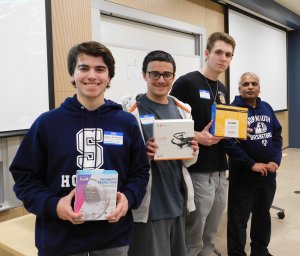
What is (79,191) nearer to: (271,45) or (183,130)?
(183,130)

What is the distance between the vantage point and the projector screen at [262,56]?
17.5 ft

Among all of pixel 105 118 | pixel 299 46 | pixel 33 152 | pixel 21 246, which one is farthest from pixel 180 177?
pixel 299 46

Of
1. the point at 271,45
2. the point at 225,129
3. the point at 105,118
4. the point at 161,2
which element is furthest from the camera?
the point at 271,45

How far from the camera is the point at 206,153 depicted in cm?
199

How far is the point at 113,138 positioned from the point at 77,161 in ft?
0.52

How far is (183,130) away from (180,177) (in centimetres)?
27

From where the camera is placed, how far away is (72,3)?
9.39 ft

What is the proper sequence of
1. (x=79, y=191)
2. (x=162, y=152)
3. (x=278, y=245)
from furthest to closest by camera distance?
(x=278, y=245)
(x=162, y=152)
(x=79, y=191)

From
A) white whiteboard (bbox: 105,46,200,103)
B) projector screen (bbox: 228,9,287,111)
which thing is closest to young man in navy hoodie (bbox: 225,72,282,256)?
white whiteboard (bbox: 105,46,200,103)

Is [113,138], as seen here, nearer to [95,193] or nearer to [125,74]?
[95,193]

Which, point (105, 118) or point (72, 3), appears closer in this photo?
point (105, 118)

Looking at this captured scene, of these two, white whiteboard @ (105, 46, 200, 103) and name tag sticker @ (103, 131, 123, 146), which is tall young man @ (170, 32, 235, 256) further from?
white whiteboard @ (105, 46, 200, 103)

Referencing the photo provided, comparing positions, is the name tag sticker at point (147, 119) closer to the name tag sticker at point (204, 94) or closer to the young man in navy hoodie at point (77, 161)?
the young man in navy hoodie at point (77, 161)

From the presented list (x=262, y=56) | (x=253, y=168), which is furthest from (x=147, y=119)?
(x=262, y=56)
